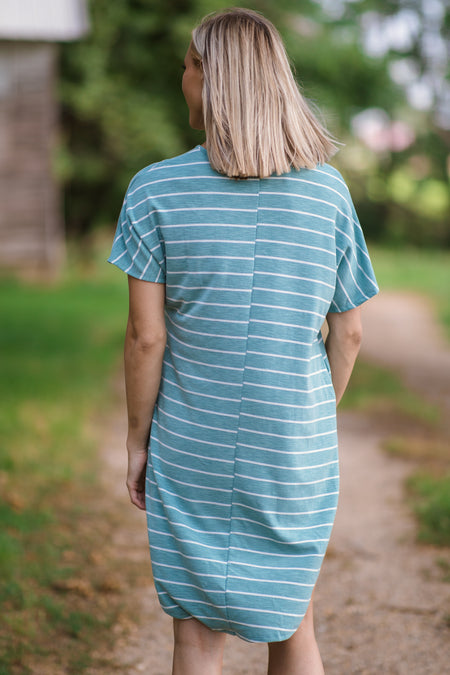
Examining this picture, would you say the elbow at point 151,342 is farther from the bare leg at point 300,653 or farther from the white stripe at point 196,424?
the bare leg at point 300,653

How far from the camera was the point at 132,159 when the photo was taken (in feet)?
50.4

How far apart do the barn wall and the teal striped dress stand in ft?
41.0

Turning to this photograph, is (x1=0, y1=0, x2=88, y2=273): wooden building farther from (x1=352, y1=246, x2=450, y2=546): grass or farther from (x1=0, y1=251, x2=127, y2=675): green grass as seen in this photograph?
(x1=352, y1=246, x2=450, y2=546): grass

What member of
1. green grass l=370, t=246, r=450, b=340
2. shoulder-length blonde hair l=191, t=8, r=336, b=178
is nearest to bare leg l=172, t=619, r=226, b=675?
shoulder-length blonde hair l=191, t=8, r=336, b=178

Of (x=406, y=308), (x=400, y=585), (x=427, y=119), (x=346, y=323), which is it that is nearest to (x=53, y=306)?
(x=406, y=308)

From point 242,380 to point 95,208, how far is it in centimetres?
1567

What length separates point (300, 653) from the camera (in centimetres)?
178

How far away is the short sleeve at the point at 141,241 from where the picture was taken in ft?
5.24

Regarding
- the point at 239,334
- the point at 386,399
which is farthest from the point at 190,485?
the point at 386,399

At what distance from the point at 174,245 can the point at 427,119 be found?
2287cm

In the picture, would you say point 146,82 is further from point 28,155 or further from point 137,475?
point 137,475

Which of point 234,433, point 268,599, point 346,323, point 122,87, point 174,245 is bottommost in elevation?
point 122,87

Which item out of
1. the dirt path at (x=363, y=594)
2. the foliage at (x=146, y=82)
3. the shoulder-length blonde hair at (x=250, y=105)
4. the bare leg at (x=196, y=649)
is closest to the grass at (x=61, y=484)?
the dirt path at (x=363, y=594)

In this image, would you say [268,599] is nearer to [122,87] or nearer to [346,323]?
[346,323]
